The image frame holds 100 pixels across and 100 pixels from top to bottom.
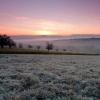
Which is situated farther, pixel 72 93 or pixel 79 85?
pixel 79 85

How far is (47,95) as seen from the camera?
22.8 feet

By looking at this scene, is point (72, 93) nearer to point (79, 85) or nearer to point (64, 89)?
point (64, 89)

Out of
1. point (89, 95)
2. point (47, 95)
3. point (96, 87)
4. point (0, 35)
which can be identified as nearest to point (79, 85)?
point (96, 87)

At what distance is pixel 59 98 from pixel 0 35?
9721cm

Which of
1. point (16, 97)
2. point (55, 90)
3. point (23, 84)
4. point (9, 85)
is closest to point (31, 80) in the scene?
point (23, 84)

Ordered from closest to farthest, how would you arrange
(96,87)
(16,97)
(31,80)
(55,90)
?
(16,97) → (55,90) → (96,87) → (31,80)

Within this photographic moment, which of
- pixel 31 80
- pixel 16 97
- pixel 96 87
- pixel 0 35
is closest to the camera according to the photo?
pixel 16 97

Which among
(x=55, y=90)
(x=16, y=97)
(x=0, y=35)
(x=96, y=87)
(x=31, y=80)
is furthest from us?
(x=0, y=35)

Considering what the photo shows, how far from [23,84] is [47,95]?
85.1 inches

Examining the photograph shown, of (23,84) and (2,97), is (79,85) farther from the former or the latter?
(2,97)

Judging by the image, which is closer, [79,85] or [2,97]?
[2,97]

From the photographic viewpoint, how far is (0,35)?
325 ft

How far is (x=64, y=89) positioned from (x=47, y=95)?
1.23 metres

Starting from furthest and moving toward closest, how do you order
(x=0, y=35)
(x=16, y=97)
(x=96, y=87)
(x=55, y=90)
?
(x=0, y=35)
(x=96, y=87)
(x=55, y=90)
(x=16, y=97)
